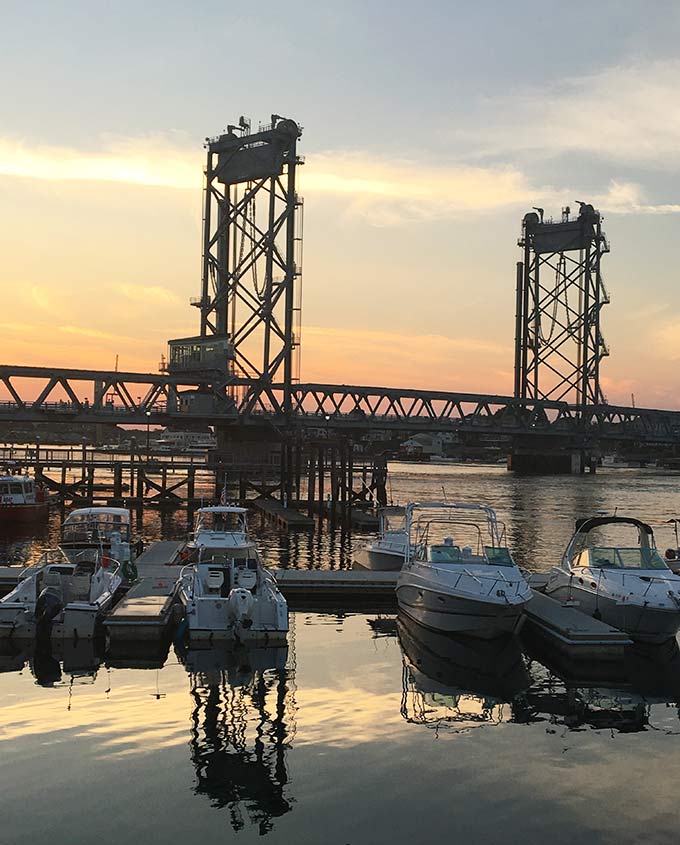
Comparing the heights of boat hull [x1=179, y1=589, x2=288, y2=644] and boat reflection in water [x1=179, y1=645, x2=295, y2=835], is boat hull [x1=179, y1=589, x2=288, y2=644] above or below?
above

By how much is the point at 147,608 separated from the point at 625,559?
11885 mm

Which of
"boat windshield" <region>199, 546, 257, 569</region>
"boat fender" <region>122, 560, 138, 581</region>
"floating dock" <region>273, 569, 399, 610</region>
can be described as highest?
"boat windshield" <region>199, 546, 257, 569</region>

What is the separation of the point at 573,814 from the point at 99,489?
176 ft

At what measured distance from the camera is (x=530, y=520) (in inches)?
2394

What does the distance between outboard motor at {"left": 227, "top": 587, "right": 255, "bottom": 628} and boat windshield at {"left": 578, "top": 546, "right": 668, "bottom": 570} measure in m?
9.05

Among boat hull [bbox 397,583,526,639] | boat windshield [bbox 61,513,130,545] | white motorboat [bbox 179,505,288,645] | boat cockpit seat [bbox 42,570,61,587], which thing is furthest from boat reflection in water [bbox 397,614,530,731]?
boat windshield [bbox 61,513,130,545]

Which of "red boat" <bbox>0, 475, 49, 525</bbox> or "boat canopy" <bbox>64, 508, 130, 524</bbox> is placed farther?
"red boat" <bbox>0, 475, 49, 525</bbox>

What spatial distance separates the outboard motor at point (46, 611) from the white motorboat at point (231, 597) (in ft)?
9.53

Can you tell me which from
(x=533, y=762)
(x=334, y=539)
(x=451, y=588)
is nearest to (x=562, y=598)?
(x=451, y=588)

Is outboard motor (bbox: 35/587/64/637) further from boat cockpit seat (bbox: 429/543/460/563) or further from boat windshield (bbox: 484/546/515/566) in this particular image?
boat windshield (bbox: 484/546/515/566)

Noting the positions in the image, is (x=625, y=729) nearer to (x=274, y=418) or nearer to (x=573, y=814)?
(x=573, y=814)

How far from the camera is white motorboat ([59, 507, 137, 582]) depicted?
92.3 feet

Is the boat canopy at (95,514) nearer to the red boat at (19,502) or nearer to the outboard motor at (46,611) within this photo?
the outboard motor at (46,611)

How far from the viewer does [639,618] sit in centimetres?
2155
